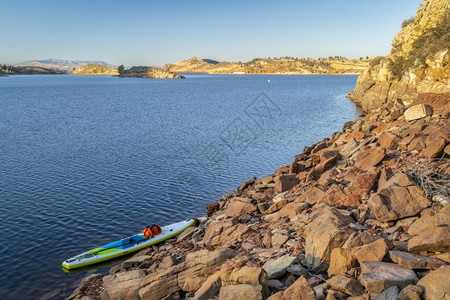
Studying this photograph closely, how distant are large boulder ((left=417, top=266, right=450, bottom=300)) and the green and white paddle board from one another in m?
18.2

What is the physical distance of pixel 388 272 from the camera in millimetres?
9938

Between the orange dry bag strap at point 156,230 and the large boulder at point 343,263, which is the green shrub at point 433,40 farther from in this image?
the large boulder at point 343,263

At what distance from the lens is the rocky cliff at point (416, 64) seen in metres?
44.8

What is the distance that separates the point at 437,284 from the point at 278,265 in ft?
16.5

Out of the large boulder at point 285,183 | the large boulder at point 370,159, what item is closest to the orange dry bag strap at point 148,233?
the large boulder at point 285,183

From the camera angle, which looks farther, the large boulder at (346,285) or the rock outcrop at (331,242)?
the rock outcrop at (331,242)

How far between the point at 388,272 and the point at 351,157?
16388 mm

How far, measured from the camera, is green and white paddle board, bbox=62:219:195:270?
864 inches

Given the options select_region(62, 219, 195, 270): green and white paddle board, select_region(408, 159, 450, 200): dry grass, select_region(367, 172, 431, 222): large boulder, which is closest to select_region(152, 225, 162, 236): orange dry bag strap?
select_region(62, 219, 195, 270): green and white paddle board

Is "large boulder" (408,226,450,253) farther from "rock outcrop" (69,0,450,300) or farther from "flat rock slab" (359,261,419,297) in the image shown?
"flat rock slab" (359,261,419,297)

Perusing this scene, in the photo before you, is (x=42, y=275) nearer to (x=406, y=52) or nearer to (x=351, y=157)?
(x=351, y=157)

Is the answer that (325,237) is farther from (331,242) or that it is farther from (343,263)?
(343,263)

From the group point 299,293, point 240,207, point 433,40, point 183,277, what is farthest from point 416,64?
point 299,293

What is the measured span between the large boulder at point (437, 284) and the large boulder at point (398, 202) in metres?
4.72
